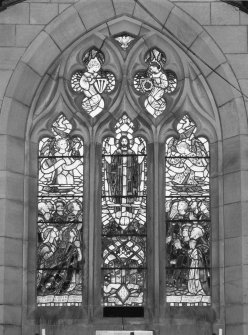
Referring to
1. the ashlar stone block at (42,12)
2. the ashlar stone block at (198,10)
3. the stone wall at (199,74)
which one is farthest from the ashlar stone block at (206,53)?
the ashlar stone block at (42,12)

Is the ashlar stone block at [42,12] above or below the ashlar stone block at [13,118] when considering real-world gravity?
above

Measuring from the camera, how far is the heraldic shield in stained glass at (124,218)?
58.4 ft

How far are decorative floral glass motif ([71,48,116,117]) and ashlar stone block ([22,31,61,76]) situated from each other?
1.82 ft

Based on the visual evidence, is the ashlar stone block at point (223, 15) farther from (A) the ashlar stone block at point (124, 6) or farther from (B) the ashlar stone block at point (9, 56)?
(B) the ashlar stone block at point (9, 56)

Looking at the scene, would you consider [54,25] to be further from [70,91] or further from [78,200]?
[78,200]

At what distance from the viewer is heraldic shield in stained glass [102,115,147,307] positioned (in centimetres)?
1780

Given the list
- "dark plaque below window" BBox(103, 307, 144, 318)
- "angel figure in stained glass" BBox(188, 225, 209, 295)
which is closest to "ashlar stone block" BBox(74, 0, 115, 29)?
"angel figure in stained glass" BBox(188, 225, 209, 295)

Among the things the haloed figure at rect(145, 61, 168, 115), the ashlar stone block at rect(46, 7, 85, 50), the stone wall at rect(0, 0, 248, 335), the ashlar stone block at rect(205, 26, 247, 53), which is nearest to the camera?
the stone wall at rect(0, 0, 248, 335)

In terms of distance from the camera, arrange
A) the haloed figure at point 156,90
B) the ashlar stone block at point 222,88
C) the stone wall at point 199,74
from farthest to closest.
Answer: the haloed figure at point 156,90, the ashlar stone block at point 222,88, the stone wall at point 199,74

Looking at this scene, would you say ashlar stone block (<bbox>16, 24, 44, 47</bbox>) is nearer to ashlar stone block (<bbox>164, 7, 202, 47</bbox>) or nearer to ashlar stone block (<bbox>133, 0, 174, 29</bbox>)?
ashlar stone block (<bbox>133, 0, 174, 29</bbox>)

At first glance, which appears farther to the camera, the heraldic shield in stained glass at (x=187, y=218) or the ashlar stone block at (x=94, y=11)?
the ashlar stone block at (x=94, y=11)

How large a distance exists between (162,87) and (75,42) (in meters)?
1.41

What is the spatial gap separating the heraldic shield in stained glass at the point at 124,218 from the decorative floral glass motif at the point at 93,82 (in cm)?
45

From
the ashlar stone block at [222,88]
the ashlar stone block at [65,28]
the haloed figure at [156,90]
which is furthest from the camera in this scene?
the haloed figure at [156,90]
